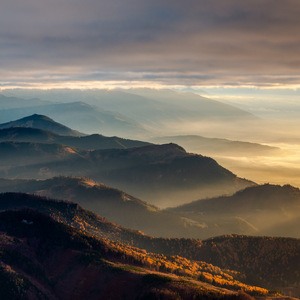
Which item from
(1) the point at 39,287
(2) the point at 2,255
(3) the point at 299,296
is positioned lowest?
(3) the point at 299,296

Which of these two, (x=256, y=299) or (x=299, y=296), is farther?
(x=299, y=296)

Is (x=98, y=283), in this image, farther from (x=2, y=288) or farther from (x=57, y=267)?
(x=2, y=288)

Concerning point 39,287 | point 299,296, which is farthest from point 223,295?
point 299,296

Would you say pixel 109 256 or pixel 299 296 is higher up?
pixel 109 256

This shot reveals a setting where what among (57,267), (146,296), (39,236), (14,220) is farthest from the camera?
(14,220)

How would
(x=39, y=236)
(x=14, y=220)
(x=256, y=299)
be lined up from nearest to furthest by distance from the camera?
(x=256, y=299) < (x=39, y=236) < (x=14, y=220)

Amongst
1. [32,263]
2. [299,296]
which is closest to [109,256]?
[32,263]
